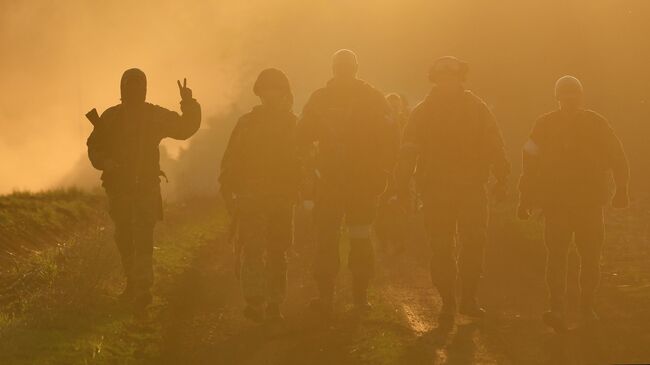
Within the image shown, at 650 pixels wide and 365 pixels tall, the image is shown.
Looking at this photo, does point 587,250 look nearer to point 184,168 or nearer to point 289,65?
point 184,168

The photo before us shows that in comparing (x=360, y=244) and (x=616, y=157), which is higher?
(x=616, y=157)

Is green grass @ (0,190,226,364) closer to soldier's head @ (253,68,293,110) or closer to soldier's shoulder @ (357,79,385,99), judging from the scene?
soldier's head @ (253,68,293,110)

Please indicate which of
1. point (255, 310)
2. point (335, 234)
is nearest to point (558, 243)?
point (335, 234)

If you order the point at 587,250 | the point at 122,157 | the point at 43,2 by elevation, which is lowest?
the point at 587,250

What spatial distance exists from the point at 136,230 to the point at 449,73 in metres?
3.58

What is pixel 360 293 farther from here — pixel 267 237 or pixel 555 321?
pixel 555 321

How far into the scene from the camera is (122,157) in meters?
11.8

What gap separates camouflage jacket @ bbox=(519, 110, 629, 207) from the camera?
10.3 m

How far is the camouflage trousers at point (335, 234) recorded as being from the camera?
11031 mm

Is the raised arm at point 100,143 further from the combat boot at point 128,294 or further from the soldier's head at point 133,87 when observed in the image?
the combat boot at point 128,294

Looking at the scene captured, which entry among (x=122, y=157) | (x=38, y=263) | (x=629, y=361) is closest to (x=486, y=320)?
(x=629, y=361)

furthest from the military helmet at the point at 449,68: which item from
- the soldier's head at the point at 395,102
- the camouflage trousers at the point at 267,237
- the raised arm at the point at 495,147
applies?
the soldier's head at the point at 395,102

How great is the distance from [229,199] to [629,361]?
461cm

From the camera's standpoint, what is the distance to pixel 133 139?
11.8m
